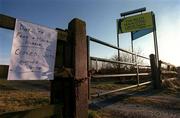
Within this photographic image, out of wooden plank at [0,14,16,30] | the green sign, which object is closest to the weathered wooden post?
wooden plank at [0,14,16,30]

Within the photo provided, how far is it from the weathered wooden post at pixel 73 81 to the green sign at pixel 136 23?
56.7ft

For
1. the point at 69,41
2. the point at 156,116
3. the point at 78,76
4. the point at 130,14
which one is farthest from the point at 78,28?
the point at 130,14

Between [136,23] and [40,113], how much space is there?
63.4ft

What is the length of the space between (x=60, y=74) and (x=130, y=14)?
763 inches

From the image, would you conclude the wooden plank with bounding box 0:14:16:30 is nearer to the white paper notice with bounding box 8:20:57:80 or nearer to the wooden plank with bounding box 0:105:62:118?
the white paper notice with bounding box 8:20:57:80

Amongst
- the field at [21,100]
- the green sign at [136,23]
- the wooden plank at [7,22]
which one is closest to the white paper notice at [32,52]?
the wooden plank at [7,22]

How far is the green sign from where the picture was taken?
19.4 meters

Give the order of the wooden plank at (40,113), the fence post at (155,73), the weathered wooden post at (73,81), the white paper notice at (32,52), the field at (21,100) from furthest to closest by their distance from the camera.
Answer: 1. the fence post at (155,73)
2. the field at (21,100)
3. the weathered wooden post at (73,81)
4. the white paper notice at (32,52)
5. the wooden plank at (40,113)

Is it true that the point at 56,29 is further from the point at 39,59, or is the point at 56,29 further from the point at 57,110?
the point at 57,110

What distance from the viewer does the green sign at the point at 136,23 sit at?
63.7 ft

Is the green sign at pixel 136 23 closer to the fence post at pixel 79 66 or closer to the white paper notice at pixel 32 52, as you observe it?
the fence post at pixel 79 66

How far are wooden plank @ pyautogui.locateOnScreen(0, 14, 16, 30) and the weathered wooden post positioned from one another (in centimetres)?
70

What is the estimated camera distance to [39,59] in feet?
6.95

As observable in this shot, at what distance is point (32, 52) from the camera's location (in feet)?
6.71
